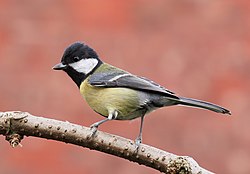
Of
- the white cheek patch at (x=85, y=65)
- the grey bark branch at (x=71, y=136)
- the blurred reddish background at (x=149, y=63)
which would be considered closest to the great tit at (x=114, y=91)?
the white cheek patch at (x=85, y=65)

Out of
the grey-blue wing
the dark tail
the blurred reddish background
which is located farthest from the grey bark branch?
the blurred reddish background

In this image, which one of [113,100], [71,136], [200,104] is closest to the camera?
[71,136]

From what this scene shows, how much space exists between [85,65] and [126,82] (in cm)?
18

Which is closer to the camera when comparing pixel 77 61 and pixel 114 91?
pixel 114 91

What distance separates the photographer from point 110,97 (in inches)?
84.4

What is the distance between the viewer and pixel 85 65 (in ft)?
7.54

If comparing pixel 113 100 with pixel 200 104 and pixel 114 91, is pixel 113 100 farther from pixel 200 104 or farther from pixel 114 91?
pixel 200 104

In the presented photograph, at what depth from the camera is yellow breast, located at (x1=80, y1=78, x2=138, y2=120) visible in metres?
2.10

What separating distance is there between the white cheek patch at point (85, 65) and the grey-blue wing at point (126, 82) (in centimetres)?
3

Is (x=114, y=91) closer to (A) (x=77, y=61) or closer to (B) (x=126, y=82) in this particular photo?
(B) (x=126, y=82)

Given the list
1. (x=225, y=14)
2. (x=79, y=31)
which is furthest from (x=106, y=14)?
(x=225, y=14)

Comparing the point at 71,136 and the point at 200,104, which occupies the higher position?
the point at 200,104

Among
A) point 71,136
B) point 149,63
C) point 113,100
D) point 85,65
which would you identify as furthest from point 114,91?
point 149,63

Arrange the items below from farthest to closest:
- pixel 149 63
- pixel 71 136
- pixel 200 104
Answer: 1. pixel 149 63
2. pixel 200 104
3. pixel 71 136
